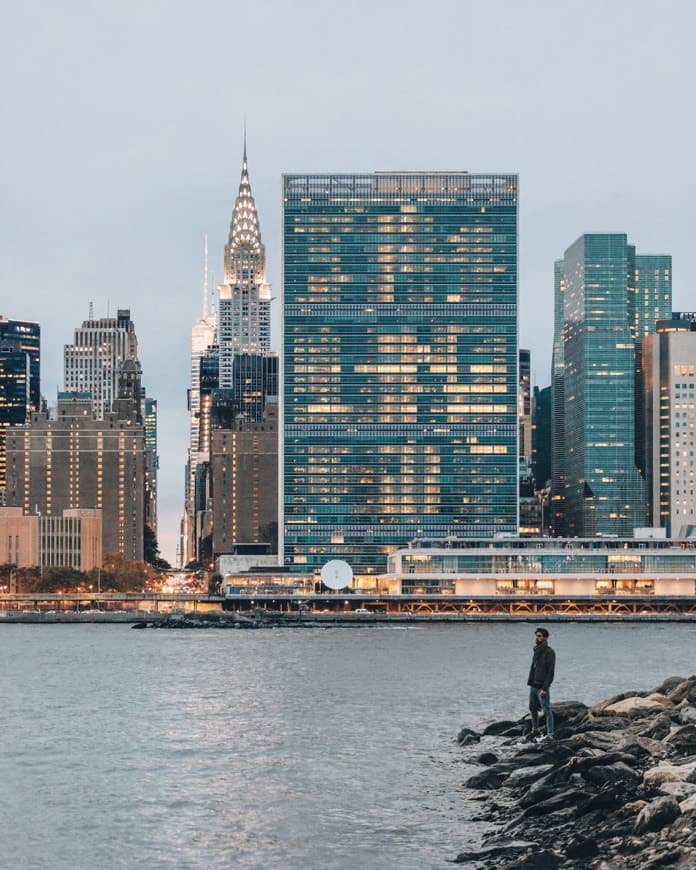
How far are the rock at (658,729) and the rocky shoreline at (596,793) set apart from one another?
0.05 meters

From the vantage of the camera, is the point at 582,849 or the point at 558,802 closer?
the point at 582,849

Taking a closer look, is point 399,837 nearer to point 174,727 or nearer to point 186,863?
point 186,863

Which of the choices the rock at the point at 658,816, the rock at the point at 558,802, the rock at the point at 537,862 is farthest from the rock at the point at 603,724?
the rock at the point at 537,862

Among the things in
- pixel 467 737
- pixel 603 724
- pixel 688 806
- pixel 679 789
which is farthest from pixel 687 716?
pixel 688 806

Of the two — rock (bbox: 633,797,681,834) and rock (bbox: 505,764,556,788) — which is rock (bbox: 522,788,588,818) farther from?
rock (bbox: 505,764,556,788)

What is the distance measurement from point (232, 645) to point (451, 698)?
3106 inches

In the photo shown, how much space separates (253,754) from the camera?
66.9 m

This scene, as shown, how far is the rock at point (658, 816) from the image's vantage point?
41.8m

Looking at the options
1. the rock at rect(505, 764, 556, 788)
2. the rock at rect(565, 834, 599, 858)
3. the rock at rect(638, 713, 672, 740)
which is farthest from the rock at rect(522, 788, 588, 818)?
the rock at rect(638, 713, 672, 740)

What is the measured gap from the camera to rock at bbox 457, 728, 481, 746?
6831cm

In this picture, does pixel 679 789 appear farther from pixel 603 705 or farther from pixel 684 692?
pixel 684 692

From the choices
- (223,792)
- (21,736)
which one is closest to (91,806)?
(223,792)

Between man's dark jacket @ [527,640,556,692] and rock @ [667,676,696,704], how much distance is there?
1648 cm

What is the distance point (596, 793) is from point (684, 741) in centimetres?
942
